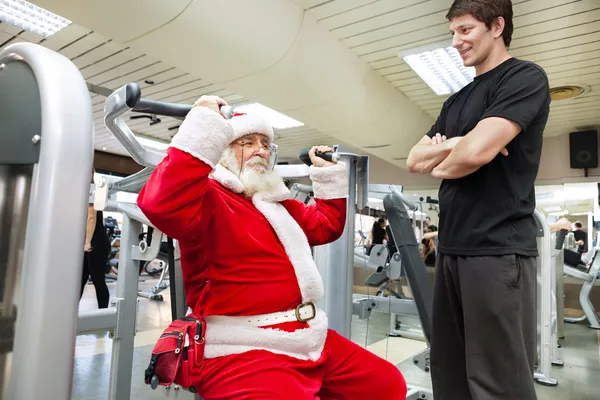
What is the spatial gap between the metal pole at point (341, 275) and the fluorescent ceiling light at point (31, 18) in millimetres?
3342

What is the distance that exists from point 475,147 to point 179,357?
1.00m

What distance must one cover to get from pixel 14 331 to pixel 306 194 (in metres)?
1.92

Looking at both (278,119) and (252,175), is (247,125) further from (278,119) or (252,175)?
(278,119)

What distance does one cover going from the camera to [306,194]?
249 cm

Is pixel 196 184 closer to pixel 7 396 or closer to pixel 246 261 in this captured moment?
pixel 246 261

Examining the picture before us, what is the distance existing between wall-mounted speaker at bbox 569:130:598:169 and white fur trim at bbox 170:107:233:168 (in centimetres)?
647

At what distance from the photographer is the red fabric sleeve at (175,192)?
997 millimetres

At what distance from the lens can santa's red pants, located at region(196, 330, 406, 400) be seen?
1.07 metres

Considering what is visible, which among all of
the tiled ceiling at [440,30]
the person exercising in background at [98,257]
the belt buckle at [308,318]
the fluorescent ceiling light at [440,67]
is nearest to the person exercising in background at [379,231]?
the fluorescent ceiling light at [440,67]

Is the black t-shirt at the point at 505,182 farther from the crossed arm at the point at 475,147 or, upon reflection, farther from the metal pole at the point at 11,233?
the metal pole at the point at 11,233

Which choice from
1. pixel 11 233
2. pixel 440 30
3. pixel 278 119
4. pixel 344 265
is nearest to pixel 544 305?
pixel 344 265

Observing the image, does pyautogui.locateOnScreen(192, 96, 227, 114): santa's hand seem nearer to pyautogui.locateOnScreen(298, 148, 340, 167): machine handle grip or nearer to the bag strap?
pyautogui.locateOnScreen(298, 148, 340, 167): machine handle grip

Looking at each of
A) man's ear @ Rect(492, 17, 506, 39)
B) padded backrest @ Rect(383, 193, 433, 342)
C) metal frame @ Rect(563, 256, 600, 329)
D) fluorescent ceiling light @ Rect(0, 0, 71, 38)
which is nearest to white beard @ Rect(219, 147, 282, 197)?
man's ear @ Rect(492, 17, 506, 39)

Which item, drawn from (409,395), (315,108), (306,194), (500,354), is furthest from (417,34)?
(500,354)
